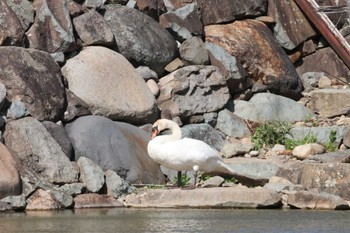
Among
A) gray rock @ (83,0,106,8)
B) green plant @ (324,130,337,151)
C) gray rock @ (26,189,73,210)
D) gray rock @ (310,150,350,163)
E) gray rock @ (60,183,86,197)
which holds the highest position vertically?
gray rock @ (83,0,106,8)

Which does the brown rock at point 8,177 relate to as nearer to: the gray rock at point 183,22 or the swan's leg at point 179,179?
the swan's leg at point 179,179

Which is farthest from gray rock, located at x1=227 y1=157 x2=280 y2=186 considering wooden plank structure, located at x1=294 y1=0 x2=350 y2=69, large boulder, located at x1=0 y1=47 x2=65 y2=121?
wooden plank structure, located at x1=294 y1=0 x2=350 y2=69

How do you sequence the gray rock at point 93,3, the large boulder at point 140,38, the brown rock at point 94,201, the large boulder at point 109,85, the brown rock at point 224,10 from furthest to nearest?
the brown rock at point 224,10 → the large boulder at point 140,38 → the gray rock at point 93,3 → the large boulder at point 109,85 → the brown rock at point 94,201

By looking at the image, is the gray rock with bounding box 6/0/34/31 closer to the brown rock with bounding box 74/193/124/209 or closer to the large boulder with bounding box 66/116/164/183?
the large boulder with bounding box 66/116/164/183

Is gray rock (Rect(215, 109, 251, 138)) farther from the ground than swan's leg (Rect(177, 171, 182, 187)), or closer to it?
Result: closer to it

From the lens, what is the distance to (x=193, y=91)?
17812 mm

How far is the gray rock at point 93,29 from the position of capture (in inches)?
673

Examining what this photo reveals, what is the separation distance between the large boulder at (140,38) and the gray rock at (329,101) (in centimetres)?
277

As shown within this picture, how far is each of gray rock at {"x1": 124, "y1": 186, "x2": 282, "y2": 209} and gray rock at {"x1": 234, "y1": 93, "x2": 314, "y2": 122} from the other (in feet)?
17.4

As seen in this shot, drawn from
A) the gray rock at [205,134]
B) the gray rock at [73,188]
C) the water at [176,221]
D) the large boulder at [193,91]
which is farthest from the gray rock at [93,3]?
the water at [176,221]

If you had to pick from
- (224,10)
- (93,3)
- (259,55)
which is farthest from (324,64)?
(93,3)

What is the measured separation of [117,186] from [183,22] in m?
5.67

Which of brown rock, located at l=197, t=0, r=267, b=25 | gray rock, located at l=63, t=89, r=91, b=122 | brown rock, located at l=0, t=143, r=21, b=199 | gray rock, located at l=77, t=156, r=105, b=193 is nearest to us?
brown rock, located at l=0, t=143, r=21, b=199

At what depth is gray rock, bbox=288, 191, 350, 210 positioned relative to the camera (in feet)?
42.6
